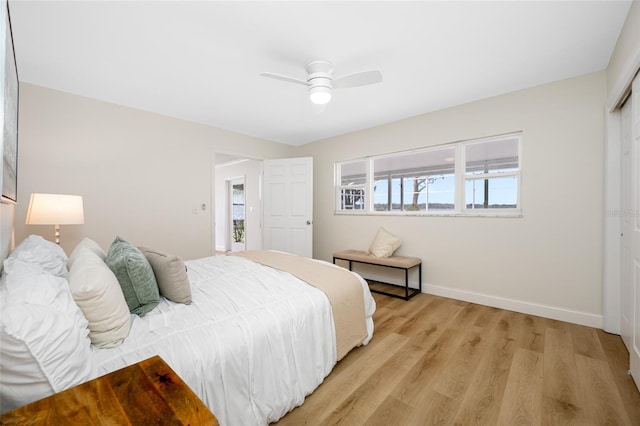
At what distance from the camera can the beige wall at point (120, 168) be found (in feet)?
9.01

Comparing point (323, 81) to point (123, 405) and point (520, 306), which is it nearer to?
point (123, 405)

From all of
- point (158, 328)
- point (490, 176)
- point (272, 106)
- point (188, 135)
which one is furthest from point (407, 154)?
point (158, 328)

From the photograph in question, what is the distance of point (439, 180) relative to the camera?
367cm

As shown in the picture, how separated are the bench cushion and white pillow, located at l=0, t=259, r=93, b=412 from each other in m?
3.12

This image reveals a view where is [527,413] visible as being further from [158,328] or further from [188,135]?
[188,135]

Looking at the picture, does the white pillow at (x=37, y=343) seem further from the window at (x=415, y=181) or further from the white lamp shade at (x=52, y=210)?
the window at (x=415, y=181)

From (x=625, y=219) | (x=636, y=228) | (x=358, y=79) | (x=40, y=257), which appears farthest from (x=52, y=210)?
(x=625, y=219)

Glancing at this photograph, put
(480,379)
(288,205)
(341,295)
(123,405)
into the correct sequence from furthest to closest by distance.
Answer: (288,205), (341,295), (480,379), (123,405)

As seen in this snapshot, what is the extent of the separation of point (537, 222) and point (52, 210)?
4.75 m

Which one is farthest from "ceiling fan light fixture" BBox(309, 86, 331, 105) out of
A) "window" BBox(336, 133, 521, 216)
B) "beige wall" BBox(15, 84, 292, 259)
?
"beige wall" BBox(15, 84, 292, 259)

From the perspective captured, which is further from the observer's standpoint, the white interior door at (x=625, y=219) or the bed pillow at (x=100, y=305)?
the white interior door at (x=625, y=219)

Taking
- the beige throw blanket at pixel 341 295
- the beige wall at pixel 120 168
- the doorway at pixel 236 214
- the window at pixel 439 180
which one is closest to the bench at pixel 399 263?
the window at pixel 439 180

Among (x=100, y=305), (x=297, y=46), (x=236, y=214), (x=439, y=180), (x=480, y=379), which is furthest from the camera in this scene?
(x=236, y=214)

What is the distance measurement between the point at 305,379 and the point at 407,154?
326 cm
